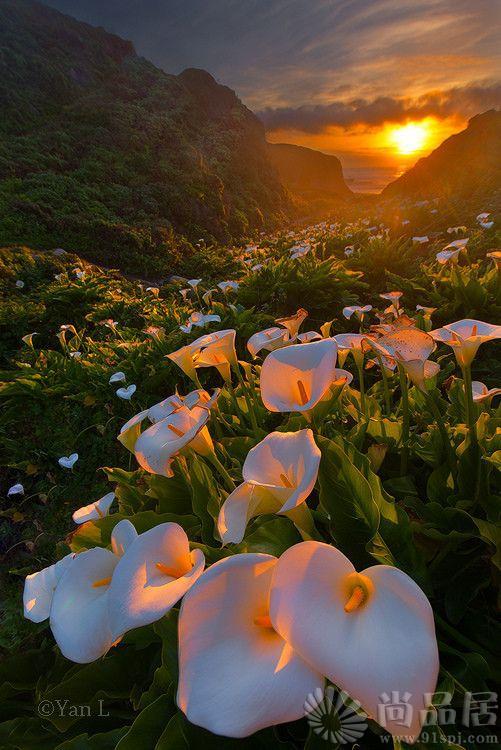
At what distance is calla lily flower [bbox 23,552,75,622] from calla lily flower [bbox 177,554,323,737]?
2.66ft

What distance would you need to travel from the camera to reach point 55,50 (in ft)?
86.1

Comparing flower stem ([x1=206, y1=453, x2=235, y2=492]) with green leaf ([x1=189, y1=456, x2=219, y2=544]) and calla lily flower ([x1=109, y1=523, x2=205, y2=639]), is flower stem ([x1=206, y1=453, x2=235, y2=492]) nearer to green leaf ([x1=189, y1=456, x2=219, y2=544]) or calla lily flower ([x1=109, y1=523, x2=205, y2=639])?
green leaf ([x1=189, y1=456, x2=219, y2=544])

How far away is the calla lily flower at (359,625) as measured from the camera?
677 millimetres

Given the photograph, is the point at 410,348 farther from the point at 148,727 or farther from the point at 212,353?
the point at 148,727

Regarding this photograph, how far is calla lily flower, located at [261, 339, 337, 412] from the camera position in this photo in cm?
127

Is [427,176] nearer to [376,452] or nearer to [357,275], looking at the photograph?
[357,275]

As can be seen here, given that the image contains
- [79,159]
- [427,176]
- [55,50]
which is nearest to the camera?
[79,159]

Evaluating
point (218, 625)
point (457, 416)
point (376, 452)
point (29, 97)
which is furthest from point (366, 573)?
point (29, 97)

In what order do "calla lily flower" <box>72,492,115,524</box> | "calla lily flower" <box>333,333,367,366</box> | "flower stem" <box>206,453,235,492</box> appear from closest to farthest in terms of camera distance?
"flower stem" <box>206,453,235,492</box>, "calla lily flower" <box>72,492,115,524</box>, "calla lily flower" <box>333,333,367,366</box>

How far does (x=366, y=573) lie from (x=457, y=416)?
1359mm

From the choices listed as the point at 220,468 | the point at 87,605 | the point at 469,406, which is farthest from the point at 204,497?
the point at 469,406

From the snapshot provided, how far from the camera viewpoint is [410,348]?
1.40m

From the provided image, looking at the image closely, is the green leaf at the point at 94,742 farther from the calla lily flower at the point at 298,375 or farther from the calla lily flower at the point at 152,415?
the calla lily flower at the point at 298,375

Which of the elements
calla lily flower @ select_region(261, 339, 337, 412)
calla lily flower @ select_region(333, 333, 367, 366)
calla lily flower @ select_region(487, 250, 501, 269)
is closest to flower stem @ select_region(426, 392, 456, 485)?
calla lily flower @ select_region(333, 333, 367, 366)
